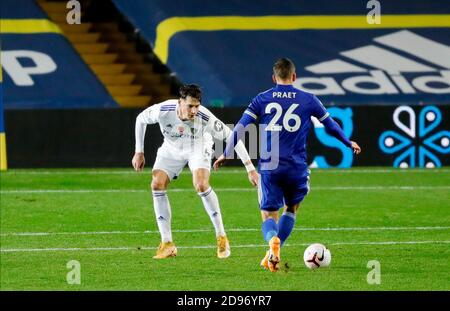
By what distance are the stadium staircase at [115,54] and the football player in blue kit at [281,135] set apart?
1494 cm

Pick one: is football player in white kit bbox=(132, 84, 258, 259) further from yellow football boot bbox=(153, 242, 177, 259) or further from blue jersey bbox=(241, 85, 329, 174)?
blue jersey bbox=(241, 85, 329, 174)

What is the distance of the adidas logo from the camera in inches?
1016

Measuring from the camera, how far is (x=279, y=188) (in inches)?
499

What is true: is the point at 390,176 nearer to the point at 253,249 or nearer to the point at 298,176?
the point at 253,249

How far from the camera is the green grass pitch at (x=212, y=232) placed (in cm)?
1207

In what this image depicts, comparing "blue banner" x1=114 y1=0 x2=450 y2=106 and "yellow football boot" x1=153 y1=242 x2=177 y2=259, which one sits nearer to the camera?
"yellow football boot" x1=153 y1=242 x2=177 y2=259

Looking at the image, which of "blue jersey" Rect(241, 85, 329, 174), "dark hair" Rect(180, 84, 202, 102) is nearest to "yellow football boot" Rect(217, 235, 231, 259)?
"blue jersey" Rect(241, 85, 329, 174)

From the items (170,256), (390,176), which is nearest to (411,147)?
(390,176)

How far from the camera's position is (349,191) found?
20734 millimetres

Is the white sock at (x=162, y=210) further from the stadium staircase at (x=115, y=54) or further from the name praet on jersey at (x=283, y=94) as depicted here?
the stadium staircase at (x=115, y=54)

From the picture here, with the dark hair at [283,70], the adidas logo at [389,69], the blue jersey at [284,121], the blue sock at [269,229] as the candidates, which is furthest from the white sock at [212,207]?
the adidas logo at [389,69]

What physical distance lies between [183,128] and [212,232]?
2551 mm

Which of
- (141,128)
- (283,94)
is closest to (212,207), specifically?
(141,128)

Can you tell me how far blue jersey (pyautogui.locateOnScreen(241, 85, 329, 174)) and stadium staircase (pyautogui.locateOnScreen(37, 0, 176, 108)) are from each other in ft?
49.2
